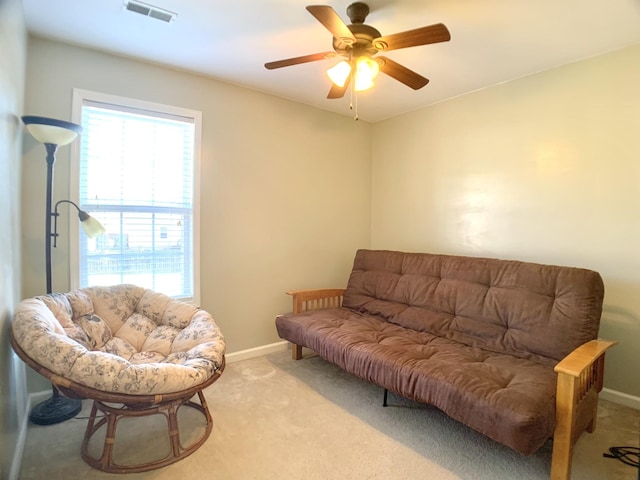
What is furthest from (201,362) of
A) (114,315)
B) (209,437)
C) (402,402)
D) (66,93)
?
(66,93)

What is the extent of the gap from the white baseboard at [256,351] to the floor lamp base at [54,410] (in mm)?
1162

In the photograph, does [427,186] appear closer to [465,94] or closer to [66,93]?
[465,94]

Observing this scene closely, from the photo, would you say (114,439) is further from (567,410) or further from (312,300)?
(567,410)

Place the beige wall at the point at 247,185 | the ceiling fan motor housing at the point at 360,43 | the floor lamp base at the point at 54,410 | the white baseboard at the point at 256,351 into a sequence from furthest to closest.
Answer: the white baseboard at the point at 256,351 < the beige wall at the point at 247,185 < the floor lamp base at the point at 54,410 < the ceiling fan motor housing at the point at 360,43

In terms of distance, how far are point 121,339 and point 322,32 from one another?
236 cm

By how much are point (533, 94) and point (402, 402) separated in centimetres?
260

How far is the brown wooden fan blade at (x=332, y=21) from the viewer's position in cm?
152

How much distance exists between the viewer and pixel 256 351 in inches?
130

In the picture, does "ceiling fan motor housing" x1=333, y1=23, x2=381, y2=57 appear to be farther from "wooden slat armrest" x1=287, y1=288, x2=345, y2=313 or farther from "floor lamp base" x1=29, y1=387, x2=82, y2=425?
A: "floor lamp base" x1=29, y1=387, x2=82, y2=425

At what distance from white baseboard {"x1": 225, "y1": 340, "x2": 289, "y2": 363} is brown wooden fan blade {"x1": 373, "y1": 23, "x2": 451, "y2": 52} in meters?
2.66

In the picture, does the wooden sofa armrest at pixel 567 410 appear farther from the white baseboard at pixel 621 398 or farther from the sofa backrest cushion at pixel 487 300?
the white baseboard at pixel 621 398

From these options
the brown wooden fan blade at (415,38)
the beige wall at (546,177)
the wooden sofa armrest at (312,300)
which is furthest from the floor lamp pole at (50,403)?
the beige wall at (546,177)

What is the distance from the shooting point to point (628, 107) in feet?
7.82

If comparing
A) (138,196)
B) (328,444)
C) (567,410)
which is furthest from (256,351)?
(567,410)
